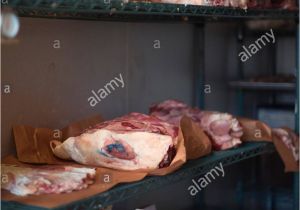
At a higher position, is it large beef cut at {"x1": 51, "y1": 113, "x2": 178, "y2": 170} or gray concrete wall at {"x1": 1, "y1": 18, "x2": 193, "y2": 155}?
gray concrete wall at {"x1": 1, "y1": 18, "x2": 193, "y2": 155}

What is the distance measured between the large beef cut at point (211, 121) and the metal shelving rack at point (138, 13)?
0.16ft

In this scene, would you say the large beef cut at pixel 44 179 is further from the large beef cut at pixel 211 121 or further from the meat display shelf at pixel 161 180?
the large beef cut at pixel 211 121

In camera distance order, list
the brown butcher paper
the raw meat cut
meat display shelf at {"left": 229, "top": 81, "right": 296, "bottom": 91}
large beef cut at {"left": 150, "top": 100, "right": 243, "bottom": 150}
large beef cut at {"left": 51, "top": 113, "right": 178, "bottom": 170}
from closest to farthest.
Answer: the brown butcher paper
large beef cut at {"left": 51, "top": 113, "right": 178, "bottom": 170}
large beef cut at {"left": 150, "top": 100, "right": 243, "bottom": 150}
the raw meat cut
meat display shelf at {"left": 229, "top": 81, "right": 296, "bottom": 91}

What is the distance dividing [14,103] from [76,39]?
389 millimetres

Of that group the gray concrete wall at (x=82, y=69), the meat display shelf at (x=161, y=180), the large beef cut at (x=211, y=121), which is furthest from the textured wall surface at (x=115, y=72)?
the meat display shelf at (x=161, y=180)

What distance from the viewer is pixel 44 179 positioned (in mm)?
1560

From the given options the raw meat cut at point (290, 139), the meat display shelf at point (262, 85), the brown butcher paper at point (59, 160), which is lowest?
the raw meat cut at point (290, 139)

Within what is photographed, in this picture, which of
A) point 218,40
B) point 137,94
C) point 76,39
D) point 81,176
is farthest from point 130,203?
point 218,40

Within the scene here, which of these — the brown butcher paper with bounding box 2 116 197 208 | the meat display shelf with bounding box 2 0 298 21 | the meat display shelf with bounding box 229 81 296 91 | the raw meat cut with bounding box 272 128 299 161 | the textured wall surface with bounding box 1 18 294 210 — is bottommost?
the raw meat cut with bounding box 272 128 299 161

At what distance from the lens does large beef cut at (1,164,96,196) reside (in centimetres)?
152

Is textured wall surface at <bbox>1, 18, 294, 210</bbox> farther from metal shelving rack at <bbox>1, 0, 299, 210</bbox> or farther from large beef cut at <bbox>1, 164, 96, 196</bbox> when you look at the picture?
large beef cut at <bbox>1, 164, 96, 196</bbox>

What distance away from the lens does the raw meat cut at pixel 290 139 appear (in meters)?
2.54

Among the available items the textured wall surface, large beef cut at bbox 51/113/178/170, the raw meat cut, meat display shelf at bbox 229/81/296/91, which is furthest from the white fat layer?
meat display shelf at bbox 229/81/296/91

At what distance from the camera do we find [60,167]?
5.70ft
